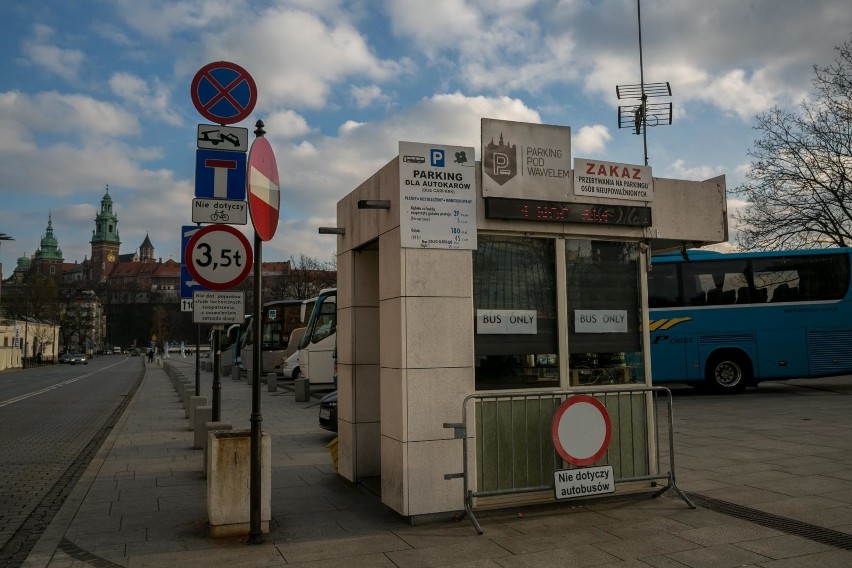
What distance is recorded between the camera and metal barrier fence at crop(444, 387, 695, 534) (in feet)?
20.5

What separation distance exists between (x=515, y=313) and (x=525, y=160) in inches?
57.8

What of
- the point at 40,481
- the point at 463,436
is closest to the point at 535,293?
the point at 463,436

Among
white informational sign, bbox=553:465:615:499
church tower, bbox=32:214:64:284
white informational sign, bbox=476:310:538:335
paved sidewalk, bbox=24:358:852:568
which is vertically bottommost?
paved sidewalk, bbox=24:358:852:568

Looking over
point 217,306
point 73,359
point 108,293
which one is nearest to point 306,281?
point 73,359

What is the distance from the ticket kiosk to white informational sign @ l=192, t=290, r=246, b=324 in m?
1.70

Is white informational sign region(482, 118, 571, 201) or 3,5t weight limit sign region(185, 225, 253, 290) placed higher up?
white informational sign region(482, 118, 571, 201)

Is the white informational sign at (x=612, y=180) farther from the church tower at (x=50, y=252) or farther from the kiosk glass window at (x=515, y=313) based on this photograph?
the church tower at (x=50, y=252)

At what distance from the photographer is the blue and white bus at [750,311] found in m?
18.6

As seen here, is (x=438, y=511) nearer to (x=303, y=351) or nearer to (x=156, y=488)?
(x=156, y=488)

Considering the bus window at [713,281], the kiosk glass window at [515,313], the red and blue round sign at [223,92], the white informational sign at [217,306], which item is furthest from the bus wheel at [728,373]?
the red and blue round sign at [223,92]

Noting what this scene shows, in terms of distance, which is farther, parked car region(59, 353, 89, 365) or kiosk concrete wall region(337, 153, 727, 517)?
parked car region(59, 353, 89, 365)

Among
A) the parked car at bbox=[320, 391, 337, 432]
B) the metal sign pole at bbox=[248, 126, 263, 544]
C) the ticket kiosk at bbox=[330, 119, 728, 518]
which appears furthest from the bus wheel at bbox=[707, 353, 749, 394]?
the metal sign pole at bbox=[248, 126, 263, 544]

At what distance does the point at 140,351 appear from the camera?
130m

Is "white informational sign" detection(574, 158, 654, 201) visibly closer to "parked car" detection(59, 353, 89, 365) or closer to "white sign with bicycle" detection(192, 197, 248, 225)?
"white sign with bicycle" detection(192, 197, 248, 225)
